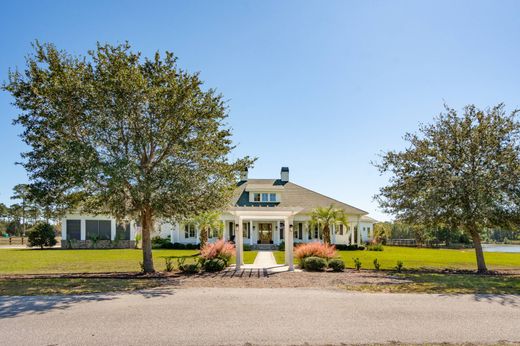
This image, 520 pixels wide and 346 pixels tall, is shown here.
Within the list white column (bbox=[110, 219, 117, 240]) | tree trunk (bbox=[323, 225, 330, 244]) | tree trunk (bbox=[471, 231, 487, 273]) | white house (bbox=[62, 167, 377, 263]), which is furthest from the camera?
white column (bbox=[110, 219, 117, 240])

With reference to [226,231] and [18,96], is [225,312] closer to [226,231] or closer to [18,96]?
[18,96]

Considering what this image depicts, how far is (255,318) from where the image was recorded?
8578mm

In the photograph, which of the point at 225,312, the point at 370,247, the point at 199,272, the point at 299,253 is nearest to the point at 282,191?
the point at 370,247

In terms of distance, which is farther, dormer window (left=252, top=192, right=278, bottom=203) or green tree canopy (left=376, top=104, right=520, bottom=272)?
dormer window (left=252, top=192, right=278, bottom=203)

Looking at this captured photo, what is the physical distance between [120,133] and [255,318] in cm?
972

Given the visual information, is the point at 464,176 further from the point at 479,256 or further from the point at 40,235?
the point at 40,235

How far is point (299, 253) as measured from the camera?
1983 centimetres

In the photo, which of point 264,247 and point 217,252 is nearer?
point 217,252

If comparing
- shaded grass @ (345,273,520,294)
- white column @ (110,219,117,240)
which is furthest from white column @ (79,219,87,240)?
shaded grass @ (345,273,520,294)

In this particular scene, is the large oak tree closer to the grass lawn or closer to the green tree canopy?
the grass lawn

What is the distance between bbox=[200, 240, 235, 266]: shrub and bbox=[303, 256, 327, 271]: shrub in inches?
150

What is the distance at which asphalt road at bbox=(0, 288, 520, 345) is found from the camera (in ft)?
23.8

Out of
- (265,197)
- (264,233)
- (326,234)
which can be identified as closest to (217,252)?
(326,234)

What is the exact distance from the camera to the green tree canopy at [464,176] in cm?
1736
